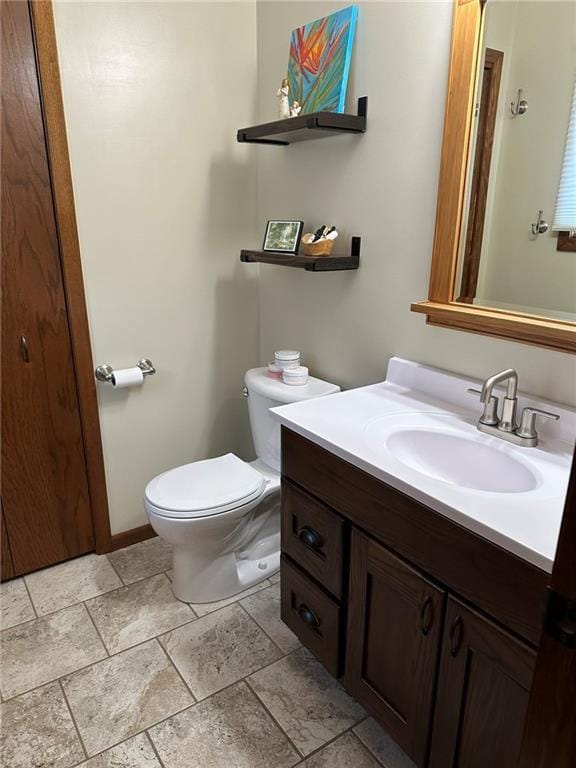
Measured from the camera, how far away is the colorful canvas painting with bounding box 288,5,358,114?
1.69 meters

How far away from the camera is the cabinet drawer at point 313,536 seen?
137 centimetres

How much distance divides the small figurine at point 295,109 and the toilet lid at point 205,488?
4.25 feet

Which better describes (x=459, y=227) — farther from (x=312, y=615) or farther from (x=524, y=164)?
(x=312, y=615)

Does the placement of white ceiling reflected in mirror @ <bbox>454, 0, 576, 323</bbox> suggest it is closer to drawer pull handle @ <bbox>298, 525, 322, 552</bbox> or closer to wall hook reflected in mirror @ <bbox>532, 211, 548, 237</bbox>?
wall hook reflected in mirror @ <bbox>532, 211, 548, 237</bbox>

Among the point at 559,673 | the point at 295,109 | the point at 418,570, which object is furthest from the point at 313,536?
the point at 295,109

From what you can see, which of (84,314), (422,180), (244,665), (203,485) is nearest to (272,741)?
→ (244,665)

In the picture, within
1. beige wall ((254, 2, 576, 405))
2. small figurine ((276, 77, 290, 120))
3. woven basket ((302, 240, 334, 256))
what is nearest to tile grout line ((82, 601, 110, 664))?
beige wall ((254, 2, 576, 405))

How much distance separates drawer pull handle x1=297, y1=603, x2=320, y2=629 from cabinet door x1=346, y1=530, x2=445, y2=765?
0.50ft

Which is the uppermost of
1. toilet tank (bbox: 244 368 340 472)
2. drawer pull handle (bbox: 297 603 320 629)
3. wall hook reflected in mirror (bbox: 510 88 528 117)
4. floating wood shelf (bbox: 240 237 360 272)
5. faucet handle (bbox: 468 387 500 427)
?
wall hook reflected in mirror (bbox: 510 88 528 117)

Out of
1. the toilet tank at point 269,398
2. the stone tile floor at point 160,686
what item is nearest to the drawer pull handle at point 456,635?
the stone tile floor at point 160,686

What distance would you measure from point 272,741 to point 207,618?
529mm

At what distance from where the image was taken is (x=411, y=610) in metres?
1.17

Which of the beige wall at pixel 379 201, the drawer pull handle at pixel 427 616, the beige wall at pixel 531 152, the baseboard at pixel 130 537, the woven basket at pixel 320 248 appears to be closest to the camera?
the drawer pull handle at pixel 427 616

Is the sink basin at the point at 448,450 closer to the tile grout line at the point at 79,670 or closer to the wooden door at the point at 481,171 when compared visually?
the wooden door at the point at 481,171
